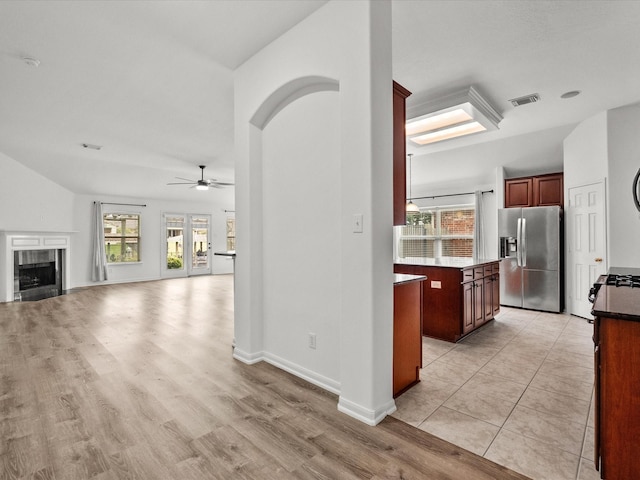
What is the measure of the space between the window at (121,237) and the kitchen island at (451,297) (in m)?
8.20

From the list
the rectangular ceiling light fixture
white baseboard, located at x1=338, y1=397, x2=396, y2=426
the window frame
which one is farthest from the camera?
the window frame

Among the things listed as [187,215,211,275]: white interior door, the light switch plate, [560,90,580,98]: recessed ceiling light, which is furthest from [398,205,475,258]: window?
[187,215,211,275]: white interior door

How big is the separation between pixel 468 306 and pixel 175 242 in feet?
29.5

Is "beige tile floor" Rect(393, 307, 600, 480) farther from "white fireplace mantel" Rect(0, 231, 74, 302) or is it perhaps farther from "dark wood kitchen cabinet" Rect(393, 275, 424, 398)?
"white fireplace mantel" Rect(0, 231, 74, 302)

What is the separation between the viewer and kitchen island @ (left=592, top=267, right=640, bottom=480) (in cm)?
144

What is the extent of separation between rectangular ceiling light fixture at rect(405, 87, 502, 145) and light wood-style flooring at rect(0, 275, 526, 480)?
11.3 ft

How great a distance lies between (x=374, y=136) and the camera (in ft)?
6.85

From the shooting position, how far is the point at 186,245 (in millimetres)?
10305

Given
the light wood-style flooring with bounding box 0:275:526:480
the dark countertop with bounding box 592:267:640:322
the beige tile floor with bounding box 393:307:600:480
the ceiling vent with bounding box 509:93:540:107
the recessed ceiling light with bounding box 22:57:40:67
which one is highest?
the ceiling vent with bounding box 509:93:540:107

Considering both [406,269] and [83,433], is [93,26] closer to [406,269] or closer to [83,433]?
[83,433]

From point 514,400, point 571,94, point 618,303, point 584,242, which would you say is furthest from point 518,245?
point 618,303

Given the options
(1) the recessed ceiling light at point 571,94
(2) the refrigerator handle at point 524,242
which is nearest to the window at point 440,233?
(2) the refrigerator handle at point 524,242

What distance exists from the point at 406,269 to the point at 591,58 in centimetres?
285

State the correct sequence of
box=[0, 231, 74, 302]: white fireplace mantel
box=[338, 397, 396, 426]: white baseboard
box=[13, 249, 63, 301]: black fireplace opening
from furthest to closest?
box=[13, 249, 63, 301]: black fireplace opening → box=[0, 231, 74, 302]: white fireplace mantel → box=[338, 397, 396, 426]: white baseboard
